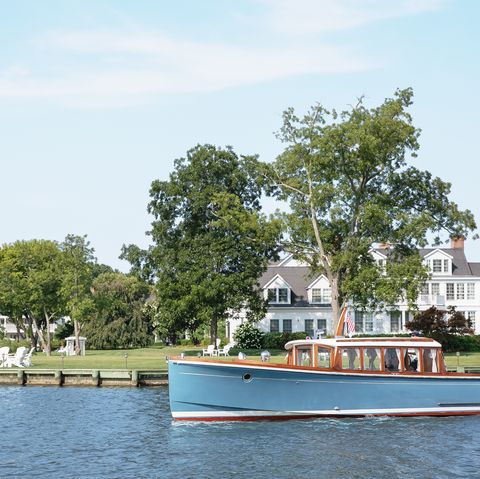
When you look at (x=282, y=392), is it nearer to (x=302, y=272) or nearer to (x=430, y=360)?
(x=430, y=360)

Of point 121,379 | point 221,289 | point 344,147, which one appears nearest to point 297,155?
point 344,147

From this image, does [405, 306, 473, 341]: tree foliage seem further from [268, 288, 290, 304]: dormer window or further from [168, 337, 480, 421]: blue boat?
[168, 337, 480, 421]: blue boat

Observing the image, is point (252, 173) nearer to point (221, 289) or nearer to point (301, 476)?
point (221, 289)

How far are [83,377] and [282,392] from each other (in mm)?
19279

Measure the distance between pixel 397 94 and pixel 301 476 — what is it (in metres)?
38.7

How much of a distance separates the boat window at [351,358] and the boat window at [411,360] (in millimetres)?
1882

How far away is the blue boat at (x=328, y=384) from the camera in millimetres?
35781

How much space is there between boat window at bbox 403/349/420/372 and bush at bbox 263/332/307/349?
43.6 metres

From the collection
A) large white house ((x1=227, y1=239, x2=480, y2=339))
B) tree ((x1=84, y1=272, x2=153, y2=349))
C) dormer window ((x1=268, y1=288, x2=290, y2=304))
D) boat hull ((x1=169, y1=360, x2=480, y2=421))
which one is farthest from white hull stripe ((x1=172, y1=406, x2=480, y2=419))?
dormer window ((x1=268, y1=288, x2=290, y2=304))

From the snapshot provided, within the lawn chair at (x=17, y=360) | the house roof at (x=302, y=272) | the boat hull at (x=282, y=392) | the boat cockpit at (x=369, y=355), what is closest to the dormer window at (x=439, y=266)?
the house roof at (x=302, y=272)

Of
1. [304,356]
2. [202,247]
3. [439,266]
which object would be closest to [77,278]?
[202,247]

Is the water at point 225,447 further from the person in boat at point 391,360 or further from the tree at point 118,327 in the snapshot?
the tree at point 118,327

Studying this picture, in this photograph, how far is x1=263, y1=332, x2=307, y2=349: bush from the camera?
8119 centimetres

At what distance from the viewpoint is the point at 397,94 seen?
61375 millimetres
